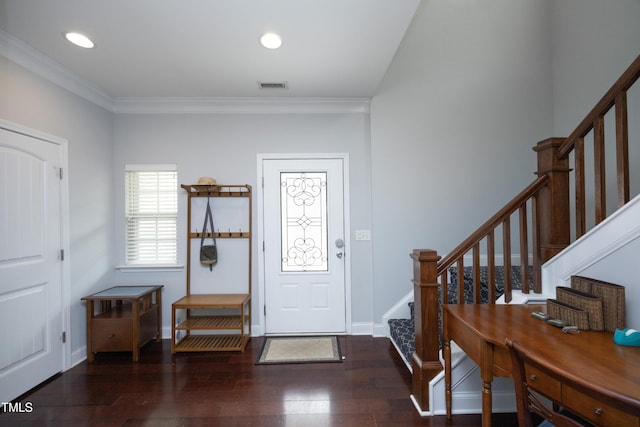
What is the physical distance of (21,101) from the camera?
8.01ft

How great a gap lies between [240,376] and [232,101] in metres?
2.76

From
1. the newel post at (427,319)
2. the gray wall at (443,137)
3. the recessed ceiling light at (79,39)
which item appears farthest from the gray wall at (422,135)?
the newel post at (427,319)

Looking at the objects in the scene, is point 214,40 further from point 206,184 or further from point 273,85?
point 206,184

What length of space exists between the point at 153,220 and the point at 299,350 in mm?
2148

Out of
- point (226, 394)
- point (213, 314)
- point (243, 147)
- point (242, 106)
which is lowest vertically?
point (226, 394)

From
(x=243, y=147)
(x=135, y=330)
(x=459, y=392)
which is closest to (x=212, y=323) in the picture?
(x=135, y=330)

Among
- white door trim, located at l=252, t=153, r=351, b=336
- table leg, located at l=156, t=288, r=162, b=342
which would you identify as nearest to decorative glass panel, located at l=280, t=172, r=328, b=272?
white door trim, located at l=252, t=153, r=351, b=336

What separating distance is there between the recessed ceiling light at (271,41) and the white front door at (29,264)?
2.01 m

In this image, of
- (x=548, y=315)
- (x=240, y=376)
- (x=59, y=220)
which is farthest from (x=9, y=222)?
Result: (x=548, y=315)

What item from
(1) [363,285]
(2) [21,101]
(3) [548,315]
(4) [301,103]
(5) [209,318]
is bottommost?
(5) [209,318]

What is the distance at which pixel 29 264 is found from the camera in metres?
2.49

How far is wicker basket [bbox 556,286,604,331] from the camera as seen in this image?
148cm

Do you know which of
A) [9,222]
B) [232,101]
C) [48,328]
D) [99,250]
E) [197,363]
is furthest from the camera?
[232,101]

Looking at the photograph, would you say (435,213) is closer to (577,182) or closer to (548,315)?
(577,182)
